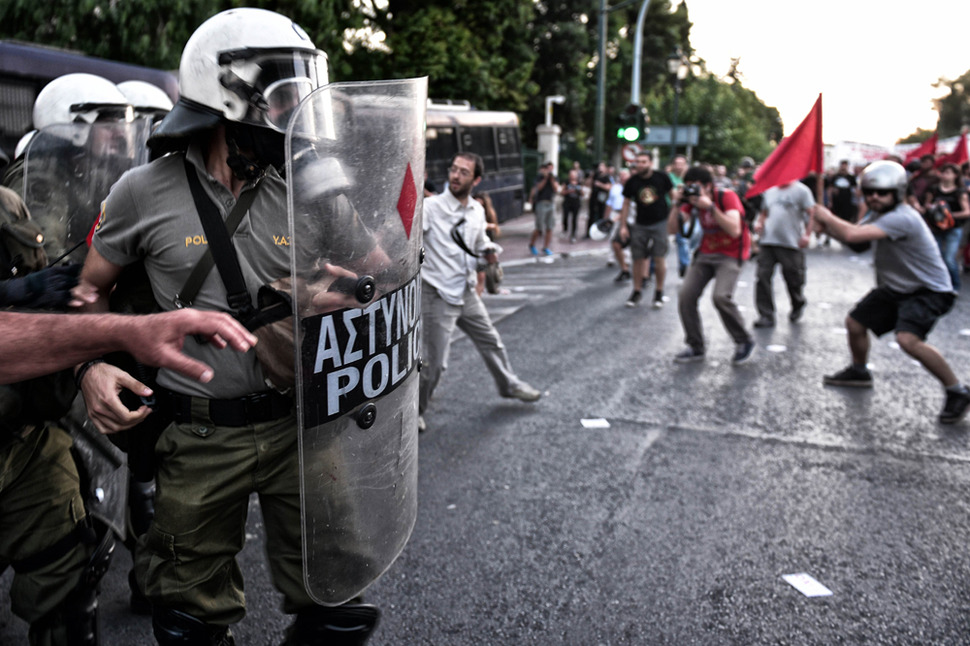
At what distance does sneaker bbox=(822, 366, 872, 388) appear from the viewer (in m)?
5.99

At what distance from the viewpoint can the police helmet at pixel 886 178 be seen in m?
5.38

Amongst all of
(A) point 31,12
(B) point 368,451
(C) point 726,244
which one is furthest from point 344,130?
(A) point 31,12

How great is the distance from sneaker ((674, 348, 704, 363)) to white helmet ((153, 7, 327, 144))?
5.39m

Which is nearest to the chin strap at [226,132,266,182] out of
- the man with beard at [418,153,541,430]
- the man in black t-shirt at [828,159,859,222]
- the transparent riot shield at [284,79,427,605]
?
the transparent riot shield at [284,79,427,605]

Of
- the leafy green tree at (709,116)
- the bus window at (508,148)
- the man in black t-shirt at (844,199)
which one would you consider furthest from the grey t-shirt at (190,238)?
the leafy green tree at (709,116)

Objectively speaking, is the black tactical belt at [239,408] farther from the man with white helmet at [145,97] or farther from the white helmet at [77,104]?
the man with white helmet at [145,97]

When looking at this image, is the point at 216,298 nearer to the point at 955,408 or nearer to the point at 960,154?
the point at 955,408

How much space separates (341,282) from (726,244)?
5747mm

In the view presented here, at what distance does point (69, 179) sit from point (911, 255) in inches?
195

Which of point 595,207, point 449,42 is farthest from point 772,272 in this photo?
point 449,42

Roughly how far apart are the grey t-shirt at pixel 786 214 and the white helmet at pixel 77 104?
6.57 metres

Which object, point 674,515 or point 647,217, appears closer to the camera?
point 674,515

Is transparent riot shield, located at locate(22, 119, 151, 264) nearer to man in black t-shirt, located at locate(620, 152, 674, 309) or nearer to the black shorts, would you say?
the black shorts

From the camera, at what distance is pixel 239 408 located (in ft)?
6.30
